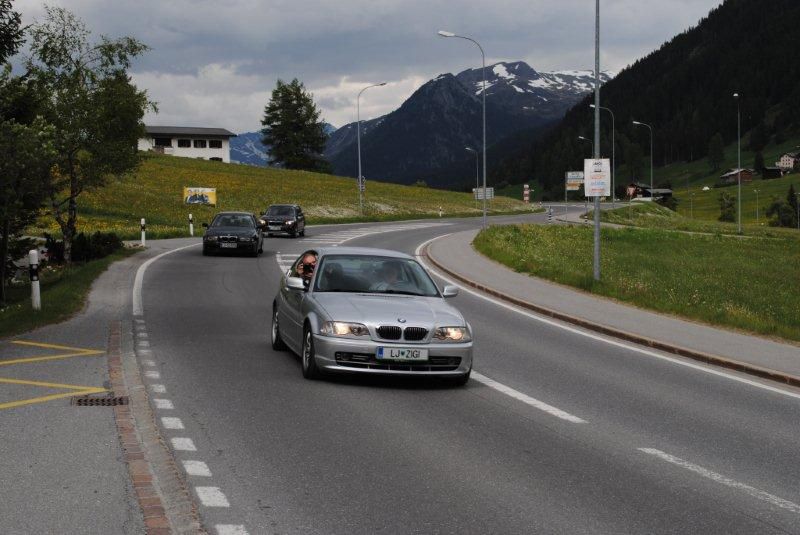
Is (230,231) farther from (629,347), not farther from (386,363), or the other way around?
(386,363)

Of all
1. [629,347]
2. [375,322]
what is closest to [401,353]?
[375,322]

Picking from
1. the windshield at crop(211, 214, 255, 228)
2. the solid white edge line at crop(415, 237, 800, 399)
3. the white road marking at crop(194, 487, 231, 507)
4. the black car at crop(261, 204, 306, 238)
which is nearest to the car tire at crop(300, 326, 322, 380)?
the white road marking at crop(194, 487, 231, 507)

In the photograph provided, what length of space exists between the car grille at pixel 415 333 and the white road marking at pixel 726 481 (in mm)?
3024

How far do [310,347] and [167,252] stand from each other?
77.9 feet

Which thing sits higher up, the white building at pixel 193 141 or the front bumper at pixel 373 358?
the white building at pixel 193 141

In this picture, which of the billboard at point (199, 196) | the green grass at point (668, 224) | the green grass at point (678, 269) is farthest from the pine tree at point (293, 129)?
the green grass at point (678, 269)

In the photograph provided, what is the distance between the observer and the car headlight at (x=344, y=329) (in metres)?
10.0

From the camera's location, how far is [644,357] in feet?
44.1

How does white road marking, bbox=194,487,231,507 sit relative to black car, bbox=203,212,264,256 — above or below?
below

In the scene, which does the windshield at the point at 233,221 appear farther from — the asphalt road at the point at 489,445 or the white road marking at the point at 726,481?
the white road marking at the point at 726,481

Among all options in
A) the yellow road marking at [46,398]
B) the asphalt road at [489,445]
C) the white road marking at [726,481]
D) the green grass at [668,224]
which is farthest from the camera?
the green grass at [668,224]

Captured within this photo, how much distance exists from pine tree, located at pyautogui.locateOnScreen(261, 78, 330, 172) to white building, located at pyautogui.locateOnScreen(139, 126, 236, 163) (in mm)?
6953

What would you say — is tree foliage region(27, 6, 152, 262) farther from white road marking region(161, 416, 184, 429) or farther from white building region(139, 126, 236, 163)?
white building region(139, 126, 236, 163)

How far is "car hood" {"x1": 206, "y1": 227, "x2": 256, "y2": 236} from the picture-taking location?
Result: 3177 cm
